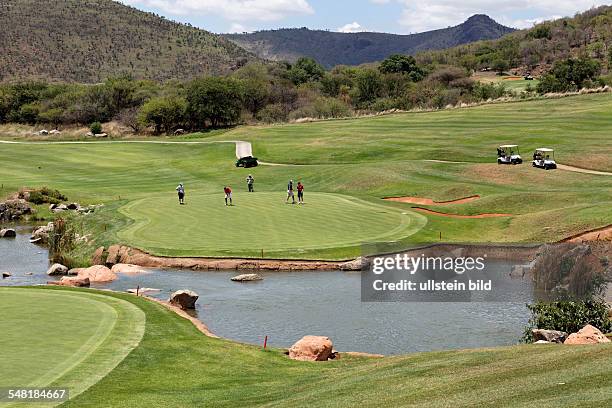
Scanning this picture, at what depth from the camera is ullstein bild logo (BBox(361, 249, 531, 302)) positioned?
34.9 meters

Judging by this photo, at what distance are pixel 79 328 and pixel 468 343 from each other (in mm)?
14223

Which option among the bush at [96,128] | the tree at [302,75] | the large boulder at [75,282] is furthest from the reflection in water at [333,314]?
the tree at [302,75]

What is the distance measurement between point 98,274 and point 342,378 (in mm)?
24898

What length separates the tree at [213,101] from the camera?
13138 cm

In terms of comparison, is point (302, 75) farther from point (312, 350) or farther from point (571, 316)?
point (312, 350)

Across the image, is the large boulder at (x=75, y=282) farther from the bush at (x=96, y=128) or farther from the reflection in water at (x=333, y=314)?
the bush at (x=96, y=128)

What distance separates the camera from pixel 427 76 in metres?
184

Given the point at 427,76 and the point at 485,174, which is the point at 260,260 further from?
the point at 427,76

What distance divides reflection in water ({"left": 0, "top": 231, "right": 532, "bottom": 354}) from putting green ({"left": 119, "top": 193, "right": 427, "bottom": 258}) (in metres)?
3.84

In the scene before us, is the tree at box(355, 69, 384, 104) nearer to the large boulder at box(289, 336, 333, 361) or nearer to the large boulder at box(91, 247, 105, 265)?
the large boulder at box(91, 247, 105, 265)

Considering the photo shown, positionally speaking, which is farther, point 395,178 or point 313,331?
point 395,178

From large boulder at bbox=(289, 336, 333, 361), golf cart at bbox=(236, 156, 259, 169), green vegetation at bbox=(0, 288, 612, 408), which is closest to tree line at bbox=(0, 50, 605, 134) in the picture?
golf cart at bbox=(236, 156, 259, 169)

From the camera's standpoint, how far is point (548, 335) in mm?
28594

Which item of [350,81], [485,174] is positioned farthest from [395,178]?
[350,81]
